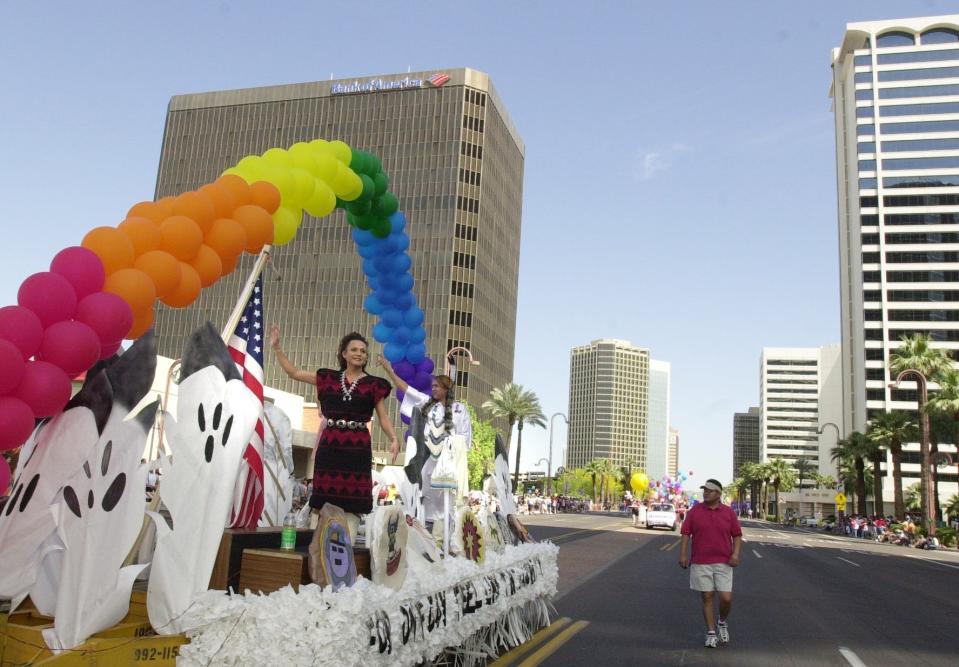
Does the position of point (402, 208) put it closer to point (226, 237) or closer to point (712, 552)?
point (712, 552)

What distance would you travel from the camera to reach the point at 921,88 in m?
108

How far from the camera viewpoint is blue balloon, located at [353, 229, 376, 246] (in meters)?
11.4

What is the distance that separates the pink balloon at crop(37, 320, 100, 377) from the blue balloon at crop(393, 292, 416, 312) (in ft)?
23.6

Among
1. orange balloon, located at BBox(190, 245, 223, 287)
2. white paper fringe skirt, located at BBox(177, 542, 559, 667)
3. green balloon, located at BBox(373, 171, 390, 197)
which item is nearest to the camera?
white paper fringe skirt, located at BBox(177, 542, 559, 667)

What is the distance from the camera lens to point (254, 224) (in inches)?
298

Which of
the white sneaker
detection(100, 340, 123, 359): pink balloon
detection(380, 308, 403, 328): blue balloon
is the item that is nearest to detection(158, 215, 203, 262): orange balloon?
detection(100, 340, 123, 359): pink balloon

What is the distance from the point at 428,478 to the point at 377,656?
15.9 feet

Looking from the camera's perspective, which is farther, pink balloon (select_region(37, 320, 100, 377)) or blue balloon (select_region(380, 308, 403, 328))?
blue balloon (select_region(380, 308, 403, 328))

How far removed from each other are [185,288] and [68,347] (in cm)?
178

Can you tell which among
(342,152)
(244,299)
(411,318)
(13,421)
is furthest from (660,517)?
(13,421)

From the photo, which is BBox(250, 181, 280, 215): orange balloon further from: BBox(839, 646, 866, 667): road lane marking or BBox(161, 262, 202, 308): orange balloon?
BBox(839, 646, 866, 667): road lane marking

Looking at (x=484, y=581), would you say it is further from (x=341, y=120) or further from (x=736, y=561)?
(x=341, y=120)

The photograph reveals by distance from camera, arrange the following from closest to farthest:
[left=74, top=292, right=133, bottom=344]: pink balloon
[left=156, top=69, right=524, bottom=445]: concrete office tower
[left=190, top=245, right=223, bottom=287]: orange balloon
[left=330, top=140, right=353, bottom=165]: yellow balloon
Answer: [left=74, top=292, right=133, bottom=344]: pink balloon
[left=190, top=245, right=223, bottom=287]: orange balloon
[left=330, top=140, right=353, bottom=165]: yellow balloon
[left=156, top=69, right=524, bottom=445]: concrete office tower

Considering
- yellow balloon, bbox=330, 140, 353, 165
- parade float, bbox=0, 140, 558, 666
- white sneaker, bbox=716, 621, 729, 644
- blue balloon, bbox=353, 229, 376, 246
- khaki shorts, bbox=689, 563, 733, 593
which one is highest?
yellow balloon, bbox=330, 140, 353, 165
